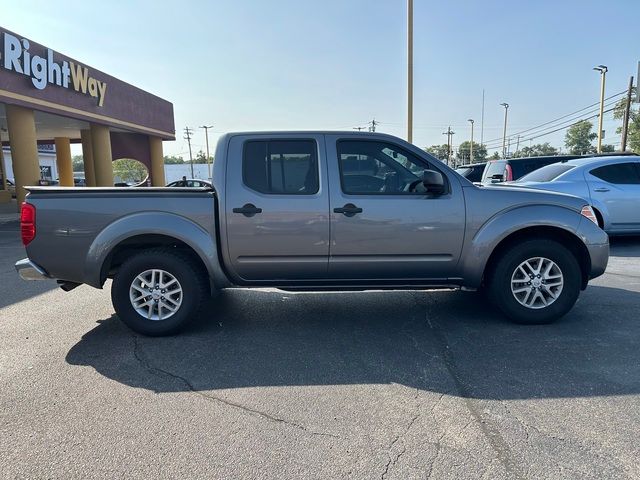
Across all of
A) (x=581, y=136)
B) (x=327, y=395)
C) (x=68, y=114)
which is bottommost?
(x=327, y=395)

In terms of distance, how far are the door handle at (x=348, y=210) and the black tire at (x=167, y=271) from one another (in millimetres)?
1504

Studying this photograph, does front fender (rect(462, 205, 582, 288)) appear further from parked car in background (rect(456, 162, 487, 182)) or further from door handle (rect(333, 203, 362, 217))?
parked car in background (rect(456, 162, 487, 182))

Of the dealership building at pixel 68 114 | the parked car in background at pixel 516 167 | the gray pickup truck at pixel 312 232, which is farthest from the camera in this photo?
the dealership building at pixel 68 114

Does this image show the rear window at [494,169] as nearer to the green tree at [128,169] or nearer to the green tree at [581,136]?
the green tree at [128,169]

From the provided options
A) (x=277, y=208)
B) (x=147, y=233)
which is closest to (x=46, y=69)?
(x=147, y=233)

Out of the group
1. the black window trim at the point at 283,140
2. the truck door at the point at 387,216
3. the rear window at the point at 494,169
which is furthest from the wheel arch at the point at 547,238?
the rear window at the point at 494,169

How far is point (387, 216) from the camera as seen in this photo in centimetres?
423

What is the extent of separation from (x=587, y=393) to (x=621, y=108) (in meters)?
52.2

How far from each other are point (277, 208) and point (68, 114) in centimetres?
1618

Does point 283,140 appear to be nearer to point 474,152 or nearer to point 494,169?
point 494,169

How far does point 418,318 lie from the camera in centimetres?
477

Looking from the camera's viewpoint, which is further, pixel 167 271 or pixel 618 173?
pixel 618 173

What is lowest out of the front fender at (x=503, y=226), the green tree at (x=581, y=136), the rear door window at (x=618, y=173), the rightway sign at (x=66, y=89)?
the front fender at (x=503, y=226)

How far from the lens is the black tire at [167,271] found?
167 inches
